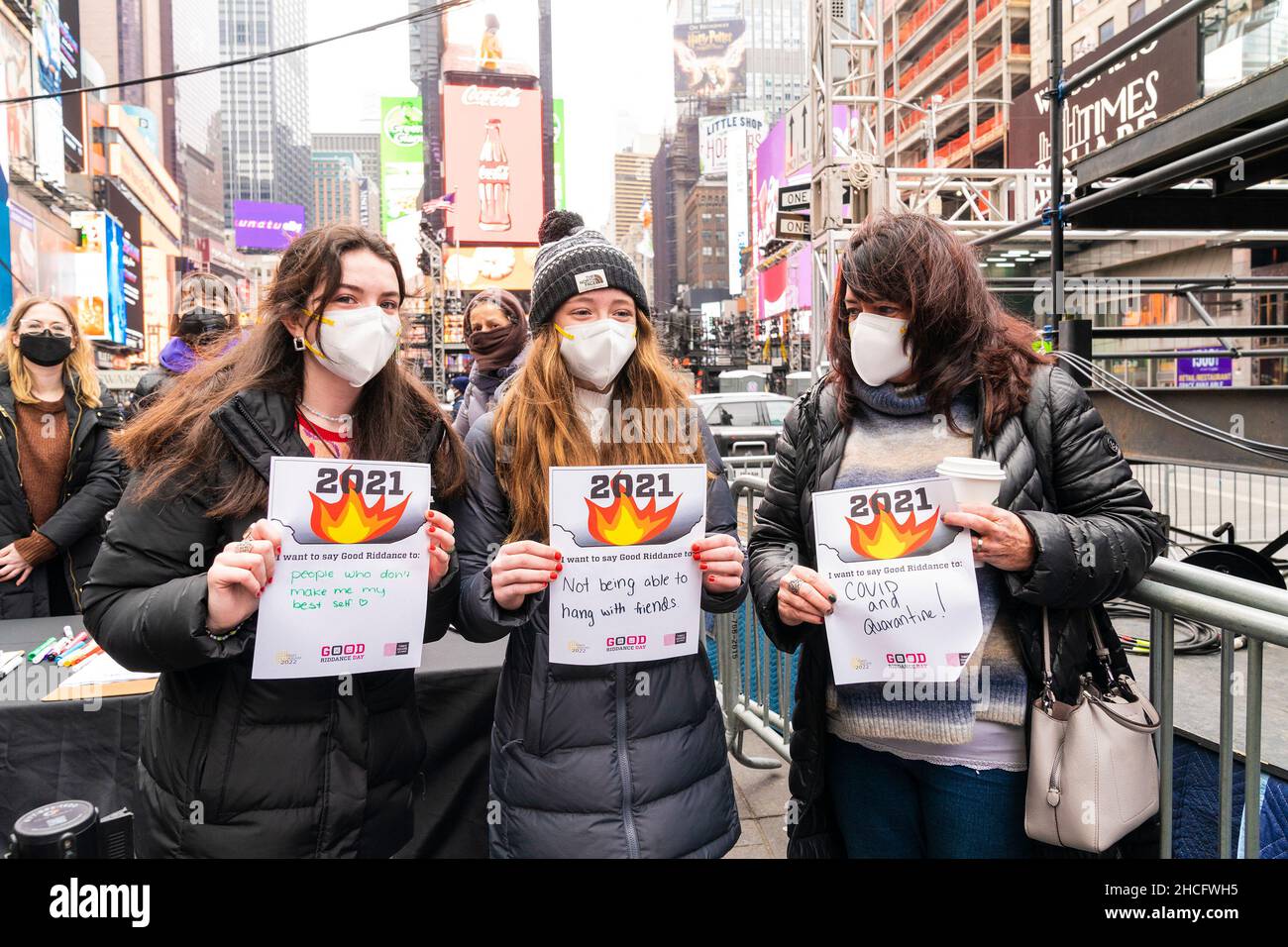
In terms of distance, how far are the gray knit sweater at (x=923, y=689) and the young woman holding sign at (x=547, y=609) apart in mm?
359

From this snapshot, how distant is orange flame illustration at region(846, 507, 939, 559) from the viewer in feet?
5.89

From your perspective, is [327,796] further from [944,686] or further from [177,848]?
[944,686]

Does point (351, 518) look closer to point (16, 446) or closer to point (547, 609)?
point (547, 609)

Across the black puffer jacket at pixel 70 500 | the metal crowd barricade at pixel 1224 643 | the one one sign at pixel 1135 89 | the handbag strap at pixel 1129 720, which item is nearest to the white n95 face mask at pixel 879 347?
the metal crowd barricade at pixel 1224 643

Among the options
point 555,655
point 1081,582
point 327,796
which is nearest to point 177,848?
point 327,796

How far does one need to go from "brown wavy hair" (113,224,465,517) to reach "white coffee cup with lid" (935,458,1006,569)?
1150 millimetres

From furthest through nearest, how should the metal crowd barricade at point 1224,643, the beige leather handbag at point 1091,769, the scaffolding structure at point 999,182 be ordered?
the scaffolding structure at point 999,182 → the beige leather handbag at point 1091,769 → the metal crowd barricade at point 1224,643

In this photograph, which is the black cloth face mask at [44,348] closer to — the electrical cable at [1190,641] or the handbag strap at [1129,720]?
the handbag strap at [1129,720]

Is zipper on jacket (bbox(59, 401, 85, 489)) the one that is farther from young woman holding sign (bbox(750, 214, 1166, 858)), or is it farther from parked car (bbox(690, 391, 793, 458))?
parked car (bbox(690, 391, 793, 458))

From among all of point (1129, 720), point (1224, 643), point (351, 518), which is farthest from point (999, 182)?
A: point (351, 518)

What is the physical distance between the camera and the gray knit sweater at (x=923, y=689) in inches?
70.7

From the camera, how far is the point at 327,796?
177cm
